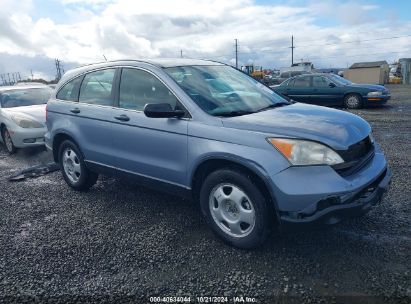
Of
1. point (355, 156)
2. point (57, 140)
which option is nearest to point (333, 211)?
point (355, 156)

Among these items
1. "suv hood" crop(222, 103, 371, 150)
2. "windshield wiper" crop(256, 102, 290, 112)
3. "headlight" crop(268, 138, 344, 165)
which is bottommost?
"headlight" crop(268, 138, 344, 165)

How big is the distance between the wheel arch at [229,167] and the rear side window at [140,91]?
2.33 feet

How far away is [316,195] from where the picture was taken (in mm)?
2715

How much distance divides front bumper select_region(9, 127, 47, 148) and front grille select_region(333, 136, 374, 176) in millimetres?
6476

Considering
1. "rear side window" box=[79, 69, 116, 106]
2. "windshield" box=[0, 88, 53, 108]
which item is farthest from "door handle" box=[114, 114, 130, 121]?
"windshield" box=[0, 88, 53, 108]

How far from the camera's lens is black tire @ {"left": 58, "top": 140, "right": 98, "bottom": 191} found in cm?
485

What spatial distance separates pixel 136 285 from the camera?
2.86 metres

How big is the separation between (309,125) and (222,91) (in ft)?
3.67

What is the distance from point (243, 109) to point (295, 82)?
11.8 metres

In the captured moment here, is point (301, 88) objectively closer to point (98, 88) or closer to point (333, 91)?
point (333, 91)

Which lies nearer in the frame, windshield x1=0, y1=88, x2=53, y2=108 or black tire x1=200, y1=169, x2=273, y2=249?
black tire x1=200, y1=169, x2=273, y2=249

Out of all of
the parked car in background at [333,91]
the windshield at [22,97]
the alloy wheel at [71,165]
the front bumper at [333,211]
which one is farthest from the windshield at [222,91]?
the parked car in background at [333,91]

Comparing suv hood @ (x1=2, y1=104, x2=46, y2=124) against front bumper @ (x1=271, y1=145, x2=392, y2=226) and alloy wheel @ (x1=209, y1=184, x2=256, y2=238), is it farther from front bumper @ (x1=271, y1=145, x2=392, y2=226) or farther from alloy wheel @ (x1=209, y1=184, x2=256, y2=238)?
front bumper @ (x1=271, y1=145, x2=392, y2=226)

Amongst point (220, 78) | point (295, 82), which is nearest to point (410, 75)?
point (295, 82)
